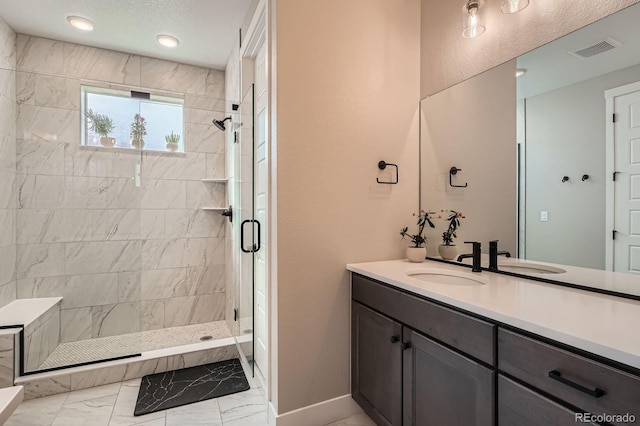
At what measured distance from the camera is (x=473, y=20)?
168 centimetres

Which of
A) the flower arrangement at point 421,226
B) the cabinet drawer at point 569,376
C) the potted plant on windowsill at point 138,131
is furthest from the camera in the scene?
the potted plant on windowsill at point 138,131

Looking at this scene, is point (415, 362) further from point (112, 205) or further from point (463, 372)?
point (112, 205)

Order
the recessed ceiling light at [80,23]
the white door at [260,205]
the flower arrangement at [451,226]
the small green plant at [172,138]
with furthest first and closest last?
1. the small green plant at [172,138]
2. the recessed ceiling light at [80,23]
3. the white door at [260,205]
4. the flower arrangement at [451,226]

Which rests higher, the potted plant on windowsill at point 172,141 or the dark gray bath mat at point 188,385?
the potted plant on windowsill at point 172,141

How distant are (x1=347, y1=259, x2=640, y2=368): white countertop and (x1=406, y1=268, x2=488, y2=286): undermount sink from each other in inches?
3.2

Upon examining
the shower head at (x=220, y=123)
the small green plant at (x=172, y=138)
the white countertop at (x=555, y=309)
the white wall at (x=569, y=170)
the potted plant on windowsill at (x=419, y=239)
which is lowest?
the white countertop at (x=555, y=309)

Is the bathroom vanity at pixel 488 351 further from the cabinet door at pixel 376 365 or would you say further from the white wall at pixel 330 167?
the white wall at pixel 330 167

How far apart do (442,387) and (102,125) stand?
3.20 m

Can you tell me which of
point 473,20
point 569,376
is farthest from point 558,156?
point 569,376

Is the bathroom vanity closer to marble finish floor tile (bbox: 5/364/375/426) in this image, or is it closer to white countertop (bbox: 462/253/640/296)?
white countertop (bbox: 462/253/640/296)

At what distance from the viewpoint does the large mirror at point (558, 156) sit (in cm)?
117

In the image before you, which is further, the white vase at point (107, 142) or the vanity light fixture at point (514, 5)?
the white vase at point (107, 142)

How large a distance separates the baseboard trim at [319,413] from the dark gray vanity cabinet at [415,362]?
0.10m

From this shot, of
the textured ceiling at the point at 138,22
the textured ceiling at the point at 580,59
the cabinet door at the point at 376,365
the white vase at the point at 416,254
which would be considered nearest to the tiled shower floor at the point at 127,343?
the cabinet door at the point at 376,365
